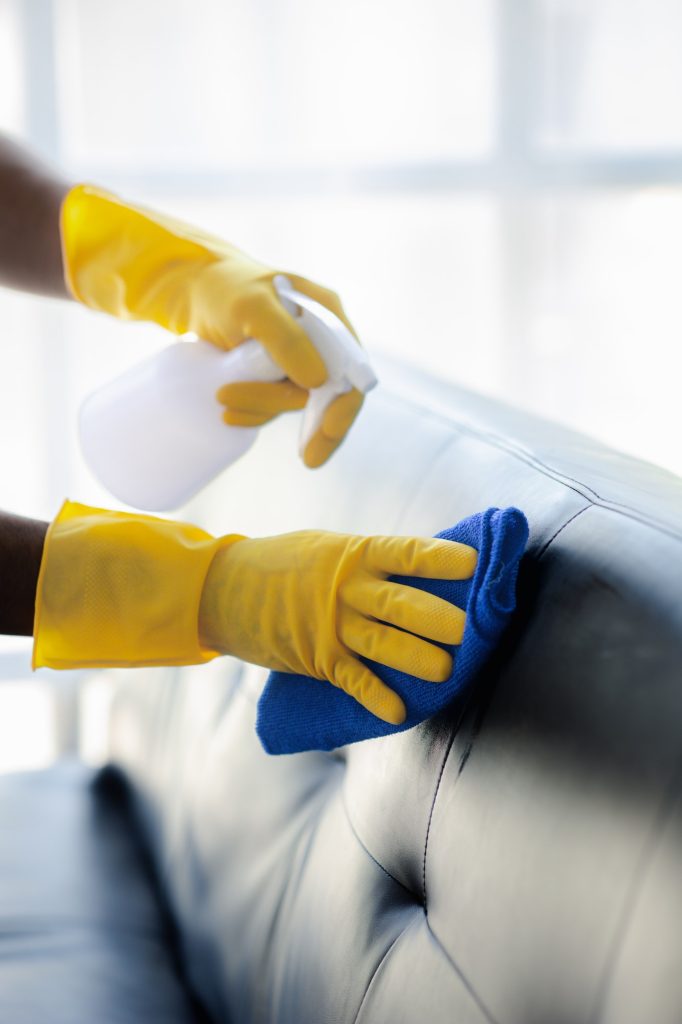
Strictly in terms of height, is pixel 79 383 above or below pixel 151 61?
below

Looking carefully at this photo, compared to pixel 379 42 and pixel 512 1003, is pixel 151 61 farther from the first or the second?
pixel 512 1003

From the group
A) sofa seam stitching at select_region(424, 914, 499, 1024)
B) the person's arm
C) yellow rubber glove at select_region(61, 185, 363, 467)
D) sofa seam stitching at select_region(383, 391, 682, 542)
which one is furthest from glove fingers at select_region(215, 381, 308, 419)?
sofa seam stitching at select_region(424, 914, 499, 1024)

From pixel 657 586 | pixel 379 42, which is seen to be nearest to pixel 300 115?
pixel 379 42

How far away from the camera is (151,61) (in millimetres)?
2078

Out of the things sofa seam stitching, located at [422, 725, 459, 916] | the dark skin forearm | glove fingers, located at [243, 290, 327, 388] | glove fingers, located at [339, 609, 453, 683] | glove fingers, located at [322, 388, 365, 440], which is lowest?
sofa seam stitching, located at [422, 725, 459, 916]

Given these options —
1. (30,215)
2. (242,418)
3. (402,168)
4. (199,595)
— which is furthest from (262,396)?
(402,168)

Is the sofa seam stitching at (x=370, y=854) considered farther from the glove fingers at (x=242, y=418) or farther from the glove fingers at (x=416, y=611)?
the glove fingers at (x=242, y=418)

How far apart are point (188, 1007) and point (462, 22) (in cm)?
186

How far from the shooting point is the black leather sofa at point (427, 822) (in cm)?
49

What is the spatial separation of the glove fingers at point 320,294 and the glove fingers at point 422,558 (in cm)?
33

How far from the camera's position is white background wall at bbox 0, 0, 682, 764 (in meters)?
2.08

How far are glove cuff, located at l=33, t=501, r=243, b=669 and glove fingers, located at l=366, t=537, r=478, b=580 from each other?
13 cm

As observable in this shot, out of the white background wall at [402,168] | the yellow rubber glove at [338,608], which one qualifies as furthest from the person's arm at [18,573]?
the white background wall at [402,168]

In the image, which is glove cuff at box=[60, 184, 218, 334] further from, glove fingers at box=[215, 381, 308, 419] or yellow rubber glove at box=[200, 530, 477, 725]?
yellow rubber glove at box=[200, 530, 477, 725]
